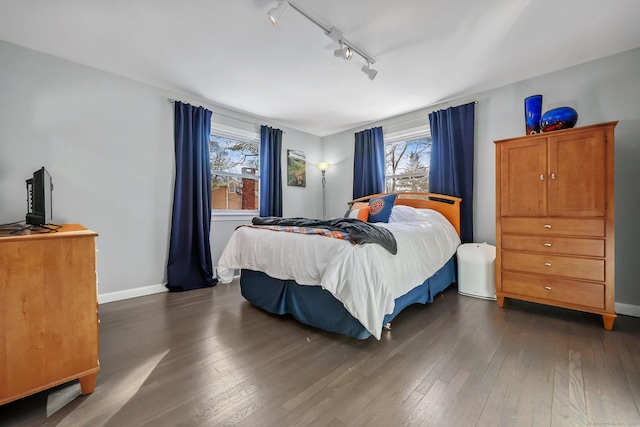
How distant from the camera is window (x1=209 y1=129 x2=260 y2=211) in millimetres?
3664

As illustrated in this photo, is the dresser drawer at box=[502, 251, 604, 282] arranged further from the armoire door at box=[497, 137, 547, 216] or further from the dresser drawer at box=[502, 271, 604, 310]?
the armoire door at box=[497, 137, 547, 216]

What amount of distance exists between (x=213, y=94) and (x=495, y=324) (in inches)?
146

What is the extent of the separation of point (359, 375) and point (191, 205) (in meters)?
2.72

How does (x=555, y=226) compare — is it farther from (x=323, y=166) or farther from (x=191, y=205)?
(x=191, y=205)

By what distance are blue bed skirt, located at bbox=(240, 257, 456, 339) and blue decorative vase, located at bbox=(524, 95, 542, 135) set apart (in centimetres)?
160

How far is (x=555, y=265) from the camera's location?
2.19 meters

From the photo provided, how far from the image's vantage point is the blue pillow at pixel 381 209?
9.98ft

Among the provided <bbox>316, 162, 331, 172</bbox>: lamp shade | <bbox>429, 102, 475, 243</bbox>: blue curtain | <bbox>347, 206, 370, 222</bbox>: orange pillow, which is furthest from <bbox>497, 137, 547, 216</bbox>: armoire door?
<bbox>316, 162, 331, 172</bbox>: lamp shade

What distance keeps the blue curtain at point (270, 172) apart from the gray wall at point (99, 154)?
3.48 feet

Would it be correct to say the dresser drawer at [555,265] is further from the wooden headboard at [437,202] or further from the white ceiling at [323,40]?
the white ceiling at [323,40]

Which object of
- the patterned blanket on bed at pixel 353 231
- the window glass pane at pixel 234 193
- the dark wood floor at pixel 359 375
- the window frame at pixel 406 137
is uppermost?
the window frame at pixel 406 137

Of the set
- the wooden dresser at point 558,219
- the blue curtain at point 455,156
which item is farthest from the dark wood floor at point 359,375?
the blue curtain at point 455,156

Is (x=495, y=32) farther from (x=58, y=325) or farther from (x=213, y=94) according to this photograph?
(x=58, y=325)

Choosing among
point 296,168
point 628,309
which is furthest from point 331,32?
point 628,309
